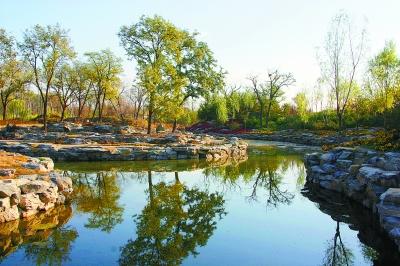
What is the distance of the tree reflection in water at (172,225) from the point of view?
693 centimetres

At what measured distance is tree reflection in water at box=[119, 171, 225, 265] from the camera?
273 inches

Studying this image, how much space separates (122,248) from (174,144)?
56.6ft

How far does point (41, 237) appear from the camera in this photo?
7914 mm

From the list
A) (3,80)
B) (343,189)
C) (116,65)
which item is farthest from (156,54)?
(343,189)

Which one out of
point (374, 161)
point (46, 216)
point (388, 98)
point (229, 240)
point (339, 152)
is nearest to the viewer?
point (229, 240)

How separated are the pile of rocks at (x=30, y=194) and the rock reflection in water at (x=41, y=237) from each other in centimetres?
22

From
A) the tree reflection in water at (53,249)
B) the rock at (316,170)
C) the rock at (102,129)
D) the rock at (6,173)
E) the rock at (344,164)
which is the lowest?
the tree reflection in water at (53,249)

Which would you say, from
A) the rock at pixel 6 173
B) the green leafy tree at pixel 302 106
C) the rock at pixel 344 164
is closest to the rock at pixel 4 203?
the rock at pixel 6 173

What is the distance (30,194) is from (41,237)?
2.16m

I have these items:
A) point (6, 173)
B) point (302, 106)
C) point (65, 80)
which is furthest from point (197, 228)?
point (65, 80)

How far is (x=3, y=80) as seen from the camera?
38469 millimetres

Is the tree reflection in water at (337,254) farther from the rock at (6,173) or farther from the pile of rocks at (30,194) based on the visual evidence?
the rock at (6,173)

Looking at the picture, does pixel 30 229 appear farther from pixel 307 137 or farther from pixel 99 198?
pixel 307 137

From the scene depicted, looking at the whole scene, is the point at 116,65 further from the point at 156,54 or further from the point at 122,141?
the point at 122,141
